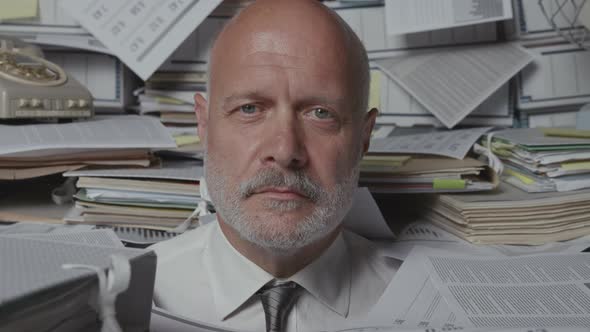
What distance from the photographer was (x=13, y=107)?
0.94 meters

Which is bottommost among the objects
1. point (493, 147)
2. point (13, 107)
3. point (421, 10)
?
point (493, 147)

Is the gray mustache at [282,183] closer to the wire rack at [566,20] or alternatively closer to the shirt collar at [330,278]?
the shirt collar at [330,278]

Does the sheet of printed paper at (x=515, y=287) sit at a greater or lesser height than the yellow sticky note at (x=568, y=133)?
lesser

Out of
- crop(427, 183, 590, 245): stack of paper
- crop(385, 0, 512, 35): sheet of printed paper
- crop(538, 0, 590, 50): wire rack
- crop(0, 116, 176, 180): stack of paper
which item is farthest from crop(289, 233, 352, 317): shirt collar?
crop(538, 0, 590, 50): wire rack

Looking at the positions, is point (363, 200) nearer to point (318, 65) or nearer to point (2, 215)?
point (318, 65)

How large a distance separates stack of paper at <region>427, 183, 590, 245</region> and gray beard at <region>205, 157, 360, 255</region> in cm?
23

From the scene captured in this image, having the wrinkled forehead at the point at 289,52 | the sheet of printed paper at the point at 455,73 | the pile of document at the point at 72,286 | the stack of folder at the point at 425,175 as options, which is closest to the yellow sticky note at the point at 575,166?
the stack of folder at the point at 425,175

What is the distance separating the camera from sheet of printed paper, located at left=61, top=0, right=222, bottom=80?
1103mm

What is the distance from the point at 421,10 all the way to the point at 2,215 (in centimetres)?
85

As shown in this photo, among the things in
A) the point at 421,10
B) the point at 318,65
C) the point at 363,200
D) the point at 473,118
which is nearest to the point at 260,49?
the point at 318,65

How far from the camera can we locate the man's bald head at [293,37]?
0.71 metres

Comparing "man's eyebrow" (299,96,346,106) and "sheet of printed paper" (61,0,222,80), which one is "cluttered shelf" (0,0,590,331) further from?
"man's eyebrow" (299,96,346,106)

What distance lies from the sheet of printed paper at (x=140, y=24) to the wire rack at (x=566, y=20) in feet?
2.19

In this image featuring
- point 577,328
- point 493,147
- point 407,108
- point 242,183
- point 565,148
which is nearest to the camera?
point 577,328
